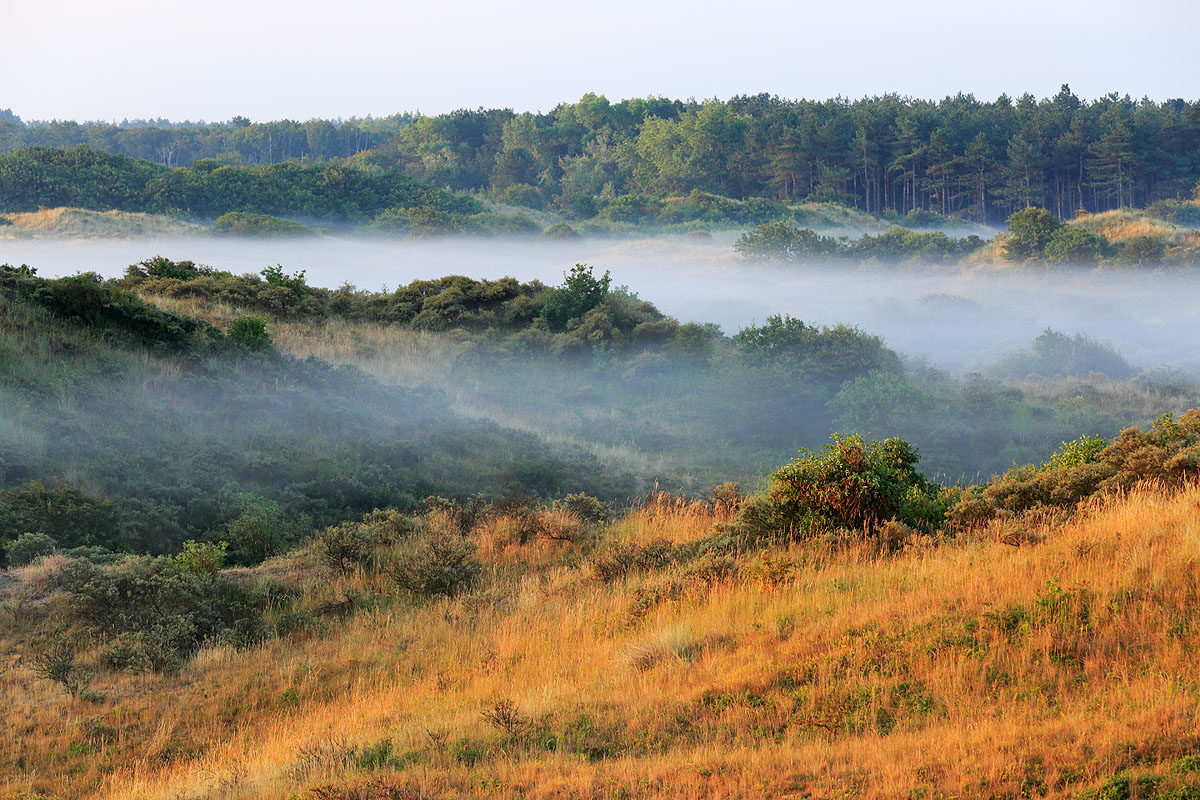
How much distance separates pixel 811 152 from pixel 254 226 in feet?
169

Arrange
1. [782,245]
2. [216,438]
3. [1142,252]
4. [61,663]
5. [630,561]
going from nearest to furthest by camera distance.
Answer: [61,663] → [630,561] → [216,438] → [1142,252] → [782,245]

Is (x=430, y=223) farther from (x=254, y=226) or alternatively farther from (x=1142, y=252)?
(x=1142, y=252)

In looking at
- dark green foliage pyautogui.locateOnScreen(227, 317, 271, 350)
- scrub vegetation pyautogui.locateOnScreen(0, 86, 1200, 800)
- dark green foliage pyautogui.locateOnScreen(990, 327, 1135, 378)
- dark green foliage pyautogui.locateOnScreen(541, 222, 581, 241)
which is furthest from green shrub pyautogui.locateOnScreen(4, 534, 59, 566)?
dark green foliage pyautogui.locateOnScreen(541, 222, 581, 241)

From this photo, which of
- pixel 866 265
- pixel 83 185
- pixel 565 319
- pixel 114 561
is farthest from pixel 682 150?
pixel 114 561

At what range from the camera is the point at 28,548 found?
10648 millimetres

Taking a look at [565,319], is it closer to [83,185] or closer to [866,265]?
[866,265]

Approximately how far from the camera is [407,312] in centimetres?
3183

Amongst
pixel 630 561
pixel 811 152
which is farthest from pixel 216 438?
pixel 811 152

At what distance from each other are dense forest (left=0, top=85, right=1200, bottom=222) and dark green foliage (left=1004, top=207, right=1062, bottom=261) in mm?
23012

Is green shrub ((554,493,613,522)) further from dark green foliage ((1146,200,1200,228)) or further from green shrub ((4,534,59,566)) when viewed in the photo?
dark green foliage ((1146,200,1200,228))

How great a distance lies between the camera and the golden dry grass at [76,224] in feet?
166

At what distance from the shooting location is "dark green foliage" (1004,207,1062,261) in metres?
57.2

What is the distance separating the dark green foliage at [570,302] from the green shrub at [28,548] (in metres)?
22.1

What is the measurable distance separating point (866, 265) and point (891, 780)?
60.5 meters
